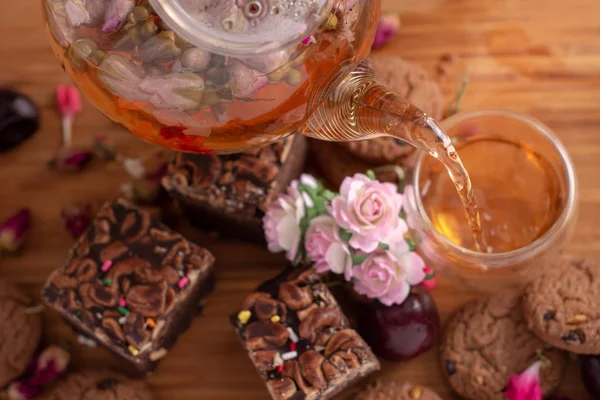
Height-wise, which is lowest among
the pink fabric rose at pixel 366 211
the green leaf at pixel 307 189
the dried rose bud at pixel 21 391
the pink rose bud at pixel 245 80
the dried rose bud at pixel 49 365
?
the dried rose bud at pixel 21 391

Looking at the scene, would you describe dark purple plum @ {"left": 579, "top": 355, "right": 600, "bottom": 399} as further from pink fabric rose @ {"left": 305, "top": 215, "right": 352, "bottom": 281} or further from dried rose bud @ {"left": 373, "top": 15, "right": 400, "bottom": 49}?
dried rose bud @ {"left": 373, "top": 15, "right": 400, "bottom": 49}

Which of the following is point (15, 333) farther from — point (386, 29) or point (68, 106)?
point (386, 29)

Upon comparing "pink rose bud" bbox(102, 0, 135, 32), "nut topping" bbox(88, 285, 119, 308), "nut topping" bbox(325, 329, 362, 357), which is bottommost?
"nut topping" bbox(88, 285, 119, 308)

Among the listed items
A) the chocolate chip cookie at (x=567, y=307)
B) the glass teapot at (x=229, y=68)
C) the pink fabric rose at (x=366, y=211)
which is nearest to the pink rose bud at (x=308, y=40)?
the glass teapot at (x=229, y=68)


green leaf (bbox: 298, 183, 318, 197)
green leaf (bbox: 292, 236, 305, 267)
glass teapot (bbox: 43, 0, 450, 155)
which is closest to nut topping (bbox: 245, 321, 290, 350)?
green leaf (bbox: 292, 236, 305, 267)

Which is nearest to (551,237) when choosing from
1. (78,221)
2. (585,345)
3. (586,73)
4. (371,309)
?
(585,345)

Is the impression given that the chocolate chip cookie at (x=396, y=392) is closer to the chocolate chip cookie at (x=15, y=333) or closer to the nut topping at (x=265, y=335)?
the nut topping at (x=265, y=335)
